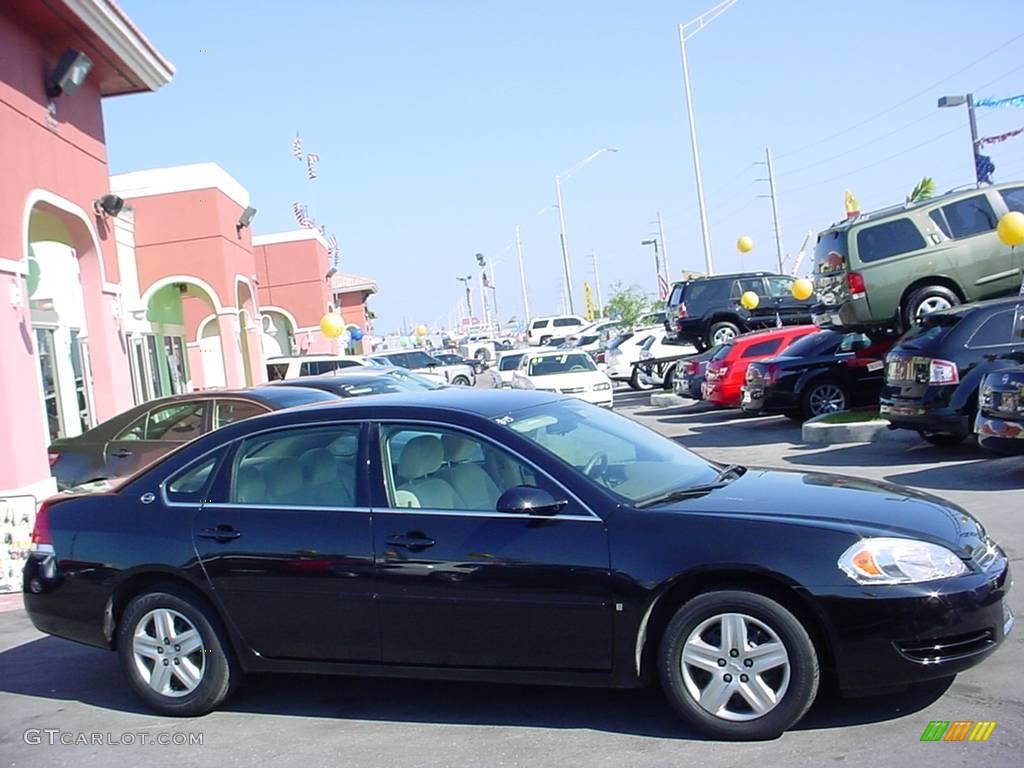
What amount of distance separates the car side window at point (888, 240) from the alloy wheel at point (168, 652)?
13.1 metres

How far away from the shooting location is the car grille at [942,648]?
182 inches

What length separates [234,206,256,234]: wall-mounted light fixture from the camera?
→ 29.6m

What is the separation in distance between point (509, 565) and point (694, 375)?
17819 millimetres

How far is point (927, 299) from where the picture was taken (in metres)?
16.3

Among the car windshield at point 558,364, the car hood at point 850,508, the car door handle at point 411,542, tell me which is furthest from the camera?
the car windshield at point 558,364

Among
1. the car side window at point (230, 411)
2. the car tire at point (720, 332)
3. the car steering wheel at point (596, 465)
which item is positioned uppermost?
the car tire at point (720, 332)

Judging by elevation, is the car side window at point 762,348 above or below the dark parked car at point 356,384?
below

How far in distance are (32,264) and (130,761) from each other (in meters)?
12.9

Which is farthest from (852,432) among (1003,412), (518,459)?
(518,459)

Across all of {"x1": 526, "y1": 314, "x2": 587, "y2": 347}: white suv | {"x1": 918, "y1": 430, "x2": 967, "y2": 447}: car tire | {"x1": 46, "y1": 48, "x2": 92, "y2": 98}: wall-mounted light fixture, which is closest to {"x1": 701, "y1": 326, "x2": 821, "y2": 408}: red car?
{"x1": 918, "y1": 430, "x2": 967, "y2": 447}: car tire

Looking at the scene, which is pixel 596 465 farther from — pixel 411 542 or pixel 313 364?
pixel 313 364

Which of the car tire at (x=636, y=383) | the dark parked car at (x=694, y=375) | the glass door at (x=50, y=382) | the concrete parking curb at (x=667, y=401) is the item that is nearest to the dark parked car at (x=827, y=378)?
the dark parked car at (x=694, y=375)

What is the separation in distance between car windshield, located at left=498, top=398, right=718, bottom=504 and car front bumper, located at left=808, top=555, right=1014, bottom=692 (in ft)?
3.38

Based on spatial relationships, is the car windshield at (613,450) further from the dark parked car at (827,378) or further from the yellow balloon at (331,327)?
the yellow balloon at (331,327)
